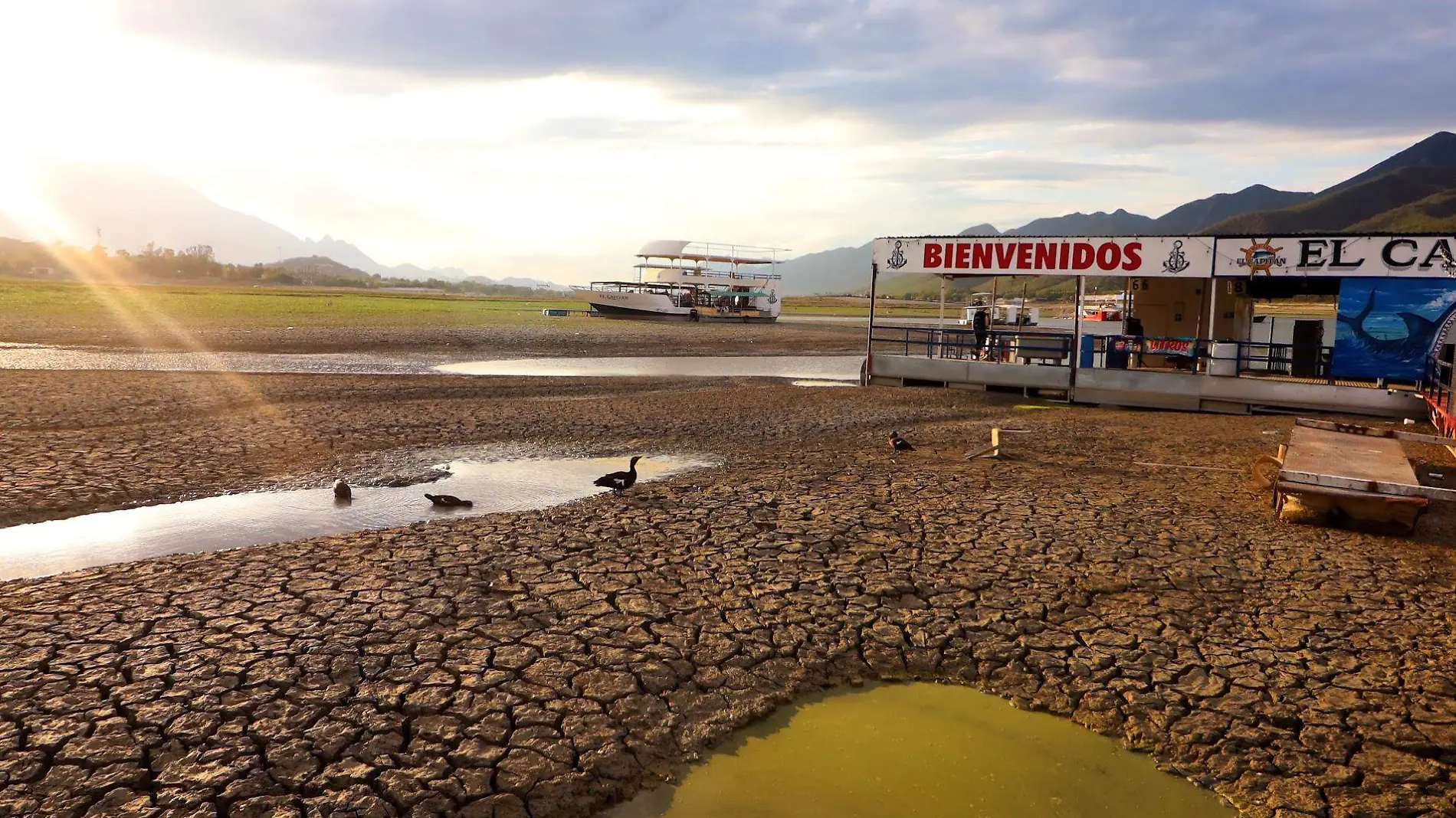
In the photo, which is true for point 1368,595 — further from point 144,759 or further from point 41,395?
point 41,395

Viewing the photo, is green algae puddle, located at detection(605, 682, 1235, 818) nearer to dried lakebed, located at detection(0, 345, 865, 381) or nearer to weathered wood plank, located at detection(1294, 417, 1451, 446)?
weathered wood plank, located at detection(1294, 417, 1451, 446)

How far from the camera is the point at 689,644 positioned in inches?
256

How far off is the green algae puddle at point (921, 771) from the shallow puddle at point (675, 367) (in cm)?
2124

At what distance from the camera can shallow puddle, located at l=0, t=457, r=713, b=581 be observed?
337 inches

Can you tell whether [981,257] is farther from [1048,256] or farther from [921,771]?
[921,771]

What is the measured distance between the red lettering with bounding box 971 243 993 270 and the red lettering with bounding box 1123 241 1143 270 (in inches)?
124

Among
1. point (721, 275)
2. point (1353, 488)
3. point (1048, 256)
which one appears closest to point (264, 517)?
point (1353, 488)

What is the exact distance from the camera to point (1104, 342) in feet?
70.9

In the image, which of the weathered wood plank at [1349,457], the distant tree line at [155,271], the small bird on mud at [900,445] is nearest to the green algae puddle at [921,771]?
the weathered wood plank at [1349,457]

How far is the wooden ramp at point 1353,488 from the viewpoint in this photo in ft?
29.6

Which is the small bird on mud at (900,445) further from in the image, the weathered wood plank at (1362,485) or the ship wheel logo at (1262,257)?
the ship wheel logo at (1262,257)

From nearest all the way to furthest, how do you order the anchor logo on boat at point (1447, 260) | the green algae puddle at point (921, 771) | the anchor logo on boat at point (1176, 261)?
1. the green algae puddle at point (921, 771)
2. the anchor logo on boat at point (1447, 260)
3. the anchor logo on boat at point (1176, 261)

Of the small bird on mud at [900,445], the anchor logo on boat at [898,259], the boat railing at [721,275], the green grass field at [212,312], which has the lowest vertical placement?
the small bird on mud at [900,445]

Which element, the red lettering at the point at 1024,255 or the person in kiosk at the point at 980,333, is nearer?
the red lettering at the point at 1024,255
